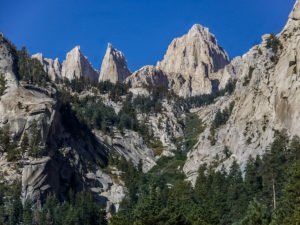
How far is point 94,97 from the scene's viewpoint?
19888 cm

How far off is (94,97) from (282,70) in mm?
93701

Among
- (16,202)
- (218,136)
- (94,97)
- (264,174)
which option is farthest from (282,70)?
(94,97)

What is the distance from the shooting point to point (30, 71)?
152625mm

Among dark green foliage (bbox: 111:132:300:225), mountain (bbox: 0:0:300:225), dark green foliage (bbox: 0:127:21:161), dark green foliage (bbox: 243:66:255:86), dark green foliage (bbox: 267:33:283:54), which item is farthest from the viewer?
dark green foliage (bbox: 243:66:255:86)

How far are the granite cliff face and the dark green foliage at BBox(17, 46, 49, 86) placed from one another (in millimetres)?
56800

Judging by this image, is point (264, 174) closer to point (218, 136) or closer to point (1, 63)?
point (218, 136)

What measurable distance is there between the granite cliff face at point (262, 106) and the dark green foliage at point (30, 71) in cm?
5680

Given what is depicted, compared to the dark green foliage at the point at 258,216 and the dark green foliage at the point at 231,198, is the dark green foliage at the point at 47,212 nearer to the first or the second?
the dark green foliage at the point at 231,198

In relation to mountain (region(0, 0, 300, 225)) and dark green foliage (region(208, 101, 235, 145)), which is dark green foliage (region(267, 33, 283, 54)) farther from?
dark green foliage (region(208, 101, 235, 145))

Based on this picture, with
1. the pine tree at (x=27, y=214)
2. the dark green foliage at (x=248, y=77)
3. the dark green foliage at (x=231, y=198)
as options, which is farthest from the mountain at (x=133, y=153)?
the dark green foliage at (x=248, y=77)

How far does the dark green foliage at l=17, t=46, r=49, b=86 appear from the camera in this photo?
14775 cm

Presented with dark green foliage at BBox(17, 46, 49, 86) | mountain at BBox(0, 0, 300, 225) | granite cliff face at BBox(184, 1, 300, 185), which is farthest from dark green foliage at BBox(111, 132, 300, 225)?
dark green foliage at BBox(17, 46, 49, 86)

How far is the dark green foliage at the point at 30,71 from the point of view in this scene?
14775 cm

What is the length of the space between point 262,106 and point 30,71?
77174mm
